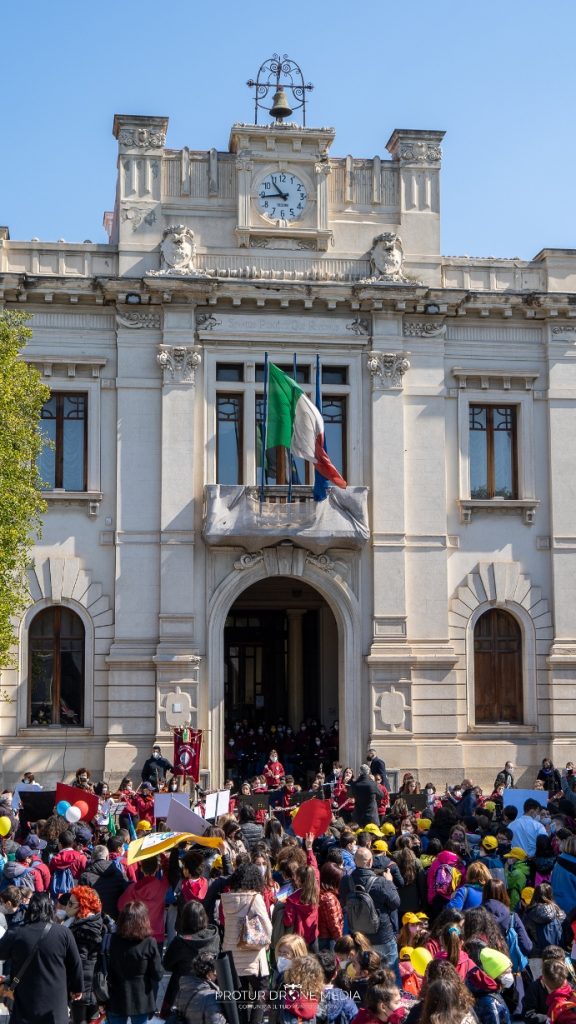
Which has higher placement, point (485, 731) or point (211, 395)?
point (211, 395)

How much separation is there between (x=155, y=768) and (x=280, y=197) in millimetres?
13851

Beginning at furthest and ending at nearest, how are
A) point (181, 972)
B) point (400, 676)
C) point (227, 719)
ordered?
1. point (227, 719)
2. point (400, 676)
3. point (181, 972)

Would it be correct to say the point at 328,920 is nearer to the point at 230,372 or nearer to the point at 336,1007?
the point at 336,1007

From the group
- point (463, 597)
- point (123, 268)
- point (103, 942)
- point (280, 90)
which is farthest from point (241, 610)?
point (103, 942)

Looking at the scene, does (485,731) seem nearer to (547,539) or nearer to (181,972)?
(547,539)

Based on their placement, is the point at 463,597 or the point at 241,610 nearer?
the point at 463,597

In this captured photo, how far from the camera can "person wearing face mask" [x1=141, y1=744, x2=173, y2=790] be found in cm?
2811

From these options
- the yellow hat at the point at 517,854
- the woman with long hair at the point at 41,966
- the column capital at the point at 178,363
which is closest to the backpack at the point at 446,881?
the yellow hat at the point at 517,854

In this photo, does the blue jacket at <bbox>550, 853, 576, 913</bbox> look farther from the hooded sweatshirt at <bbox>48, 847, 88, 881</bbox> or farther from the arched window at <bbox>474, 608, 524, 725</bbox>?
the arched window at <bbox>474, 608, 524, 725</bbox>

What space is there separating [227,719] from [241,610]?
130 inches

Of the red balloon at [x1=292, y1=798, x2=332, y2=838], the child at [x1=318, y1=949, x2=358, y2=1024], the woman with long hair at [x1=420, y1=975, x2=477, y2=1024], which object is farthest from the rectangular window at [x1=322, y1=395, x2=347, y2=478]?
the woman with long hair at [x1=420, y1=975, x2=477, y2=1024]

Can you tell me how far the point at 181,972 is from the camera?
10.8 m

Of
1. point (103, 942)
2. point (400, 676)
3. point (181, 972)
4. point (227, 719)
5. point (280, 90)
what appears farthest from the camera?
point (227, 719)

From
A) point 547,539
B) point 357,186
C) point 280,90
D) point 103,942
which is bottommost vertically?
point 103,942
